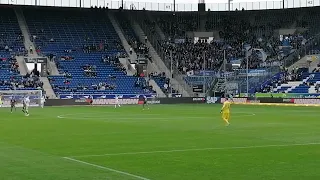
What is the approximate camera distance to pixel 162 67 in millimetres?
98312

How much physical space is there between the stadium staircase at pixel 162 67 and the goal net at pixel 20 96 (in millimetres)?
25209

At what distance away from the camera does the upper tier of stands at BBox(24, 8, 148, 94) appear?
294 ft

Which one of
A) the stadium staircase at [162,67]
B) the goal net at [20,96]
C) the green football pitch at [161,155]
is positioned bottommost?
the green football pitch at [161,155]

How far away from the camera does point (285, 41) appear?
98.0 m

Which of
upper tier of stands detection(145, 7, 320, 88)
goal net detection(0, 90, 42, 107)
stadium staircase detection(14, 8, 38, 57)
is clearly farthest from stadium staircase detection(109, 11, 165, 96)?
goal net detection(0, 90, 42, 107)

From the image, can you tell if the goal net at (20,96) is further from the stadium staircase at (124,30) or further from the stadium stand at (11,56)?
the stadium staircase at (124,30)

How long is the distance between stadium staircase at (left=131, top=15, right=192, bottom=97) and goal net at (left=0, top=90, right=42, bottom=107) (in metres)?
25.2

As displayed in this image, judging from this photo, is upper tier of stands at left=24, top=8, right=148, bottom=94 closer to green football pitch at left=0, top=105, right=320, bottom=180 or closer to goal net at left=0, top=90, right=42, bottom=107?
goal net at left=0, top=90, right=42, bottom=107

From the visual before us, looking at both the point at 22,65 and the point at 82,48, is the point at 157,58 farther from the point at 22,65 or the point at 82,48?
the point at 22,65

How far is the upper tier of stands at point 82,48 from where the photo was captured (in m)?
89.5

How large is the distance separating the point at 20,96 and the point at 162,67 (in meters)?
29.8

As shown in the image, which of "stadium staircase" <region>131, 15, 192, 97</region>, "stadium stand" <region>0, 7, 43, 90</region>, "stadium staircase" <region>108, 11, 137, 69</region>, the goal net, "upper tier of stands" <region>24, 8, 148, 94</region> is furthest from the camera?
"stadium staircase" <region>108, 11, 137, 69</region>

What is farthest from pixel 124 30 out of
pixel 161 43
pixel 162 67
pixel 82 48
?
pixel 162 67

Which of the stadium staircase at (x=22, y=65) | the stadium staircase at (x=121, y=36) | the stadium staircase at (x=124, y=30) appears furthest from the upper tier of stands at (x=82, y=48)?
the stadium staircase at (x=22, y=65)
